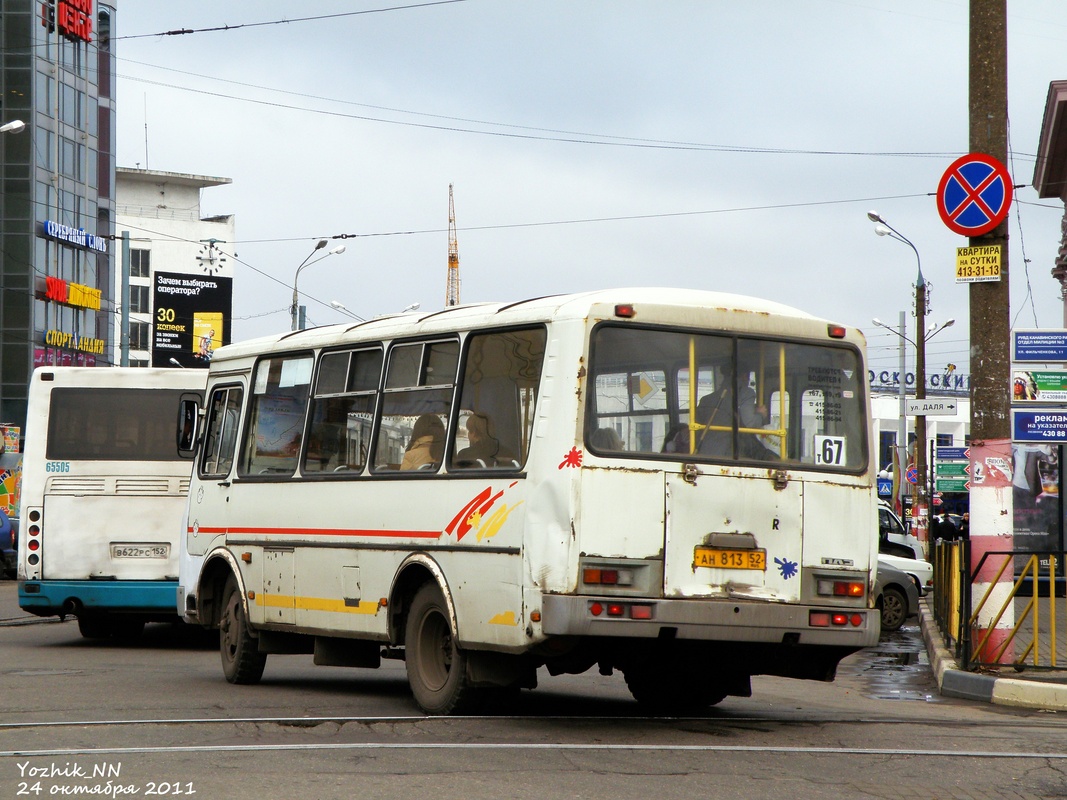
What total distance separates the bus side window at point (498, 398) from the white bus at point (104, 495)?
7.72 metres

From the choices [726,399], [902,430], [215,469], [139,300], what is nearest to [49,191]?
[902,430]

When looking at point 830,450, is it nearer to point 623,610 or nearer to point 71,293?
point 623,610

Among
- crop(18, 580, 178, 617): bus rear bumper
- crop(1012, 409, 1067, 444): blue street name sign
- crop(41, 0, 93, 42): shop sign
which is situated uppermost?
crop(41, 0, 93, 42): shop sign

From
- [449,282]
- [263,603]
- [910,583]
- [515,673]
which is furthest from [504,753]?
[449,282]

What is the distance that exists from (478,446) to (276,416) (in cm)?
315

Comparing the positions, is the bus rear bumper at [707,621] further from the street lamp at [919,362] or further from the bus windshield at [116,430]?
the street lamp at [919,362]

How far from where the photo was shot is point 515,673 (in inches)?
401

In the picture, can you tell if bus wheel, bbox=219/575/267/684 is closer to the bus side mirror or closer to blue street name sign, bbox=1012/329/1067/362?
the bus side mirror

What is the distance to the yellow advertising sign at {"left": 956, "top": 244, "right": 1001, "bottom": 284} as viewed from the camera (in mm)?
14070

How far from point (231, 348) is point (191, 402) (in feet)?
3.00

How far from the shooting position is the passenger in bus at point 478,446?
10.1m

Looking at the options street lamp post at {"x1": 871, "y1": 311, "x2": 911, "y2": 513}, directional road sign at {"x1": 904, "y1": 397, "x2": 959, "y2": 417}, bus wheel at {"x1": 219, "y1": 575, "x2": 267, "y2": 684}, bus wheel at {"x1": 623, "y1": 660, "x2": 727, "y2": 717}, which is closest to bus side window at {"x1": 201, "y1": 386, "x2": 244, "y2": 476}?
bus wheel at {"x1": 219, "y1": 575, "x2": 267, "y2": 684}

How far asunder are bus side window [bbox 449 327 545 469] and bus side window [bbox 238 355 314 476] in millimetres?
2387

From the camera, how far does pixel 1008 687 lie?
12.3m
